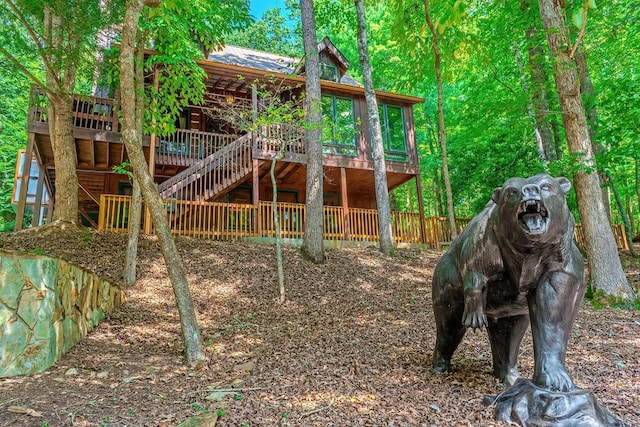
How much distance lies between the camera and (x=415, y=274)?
9.88 meters

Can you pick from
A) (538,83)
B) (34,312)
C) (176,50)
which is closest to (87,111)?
(176,50)

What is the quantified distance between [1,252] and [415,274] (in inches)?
324

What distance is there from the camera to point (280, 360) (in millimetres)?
4656

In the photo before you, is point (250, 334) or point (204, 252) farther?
point (204, 252)

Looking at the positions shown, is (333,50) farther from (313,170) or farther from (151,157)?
(151,157)

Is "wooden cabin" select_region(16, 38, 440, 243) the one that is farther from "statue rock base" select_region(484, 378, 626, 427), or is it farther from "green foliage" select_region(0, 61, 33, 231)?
"statue rock base" select_region(484, 378, 626, 427)

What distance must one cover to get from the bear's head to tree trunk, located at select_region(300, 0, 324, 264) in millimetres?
7488

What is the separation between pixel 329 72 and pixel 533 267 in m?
16.4

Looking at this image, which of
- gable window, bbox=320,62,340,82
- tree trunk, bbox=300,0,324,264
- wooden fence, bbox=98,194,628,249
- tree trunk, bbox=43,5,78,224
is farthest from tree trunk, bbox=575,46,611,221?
tree trunk, bbox=43,5,78,224

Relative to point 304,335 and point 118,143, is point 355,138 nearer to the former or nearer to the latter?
point 118,143

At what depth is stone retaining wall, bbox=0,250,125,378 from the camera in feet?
12.9

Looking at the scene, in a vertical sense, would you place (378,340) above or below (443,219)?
below

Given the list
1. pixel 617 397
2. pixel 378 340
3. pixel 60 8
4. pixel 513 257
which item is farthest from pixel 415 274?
pixel 60 8

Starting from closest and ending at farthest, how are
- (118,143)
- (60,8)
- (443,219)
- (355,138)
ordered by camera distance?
1. (60,8)
2. (118,143)
3. (443,219)
4. (355,138)
